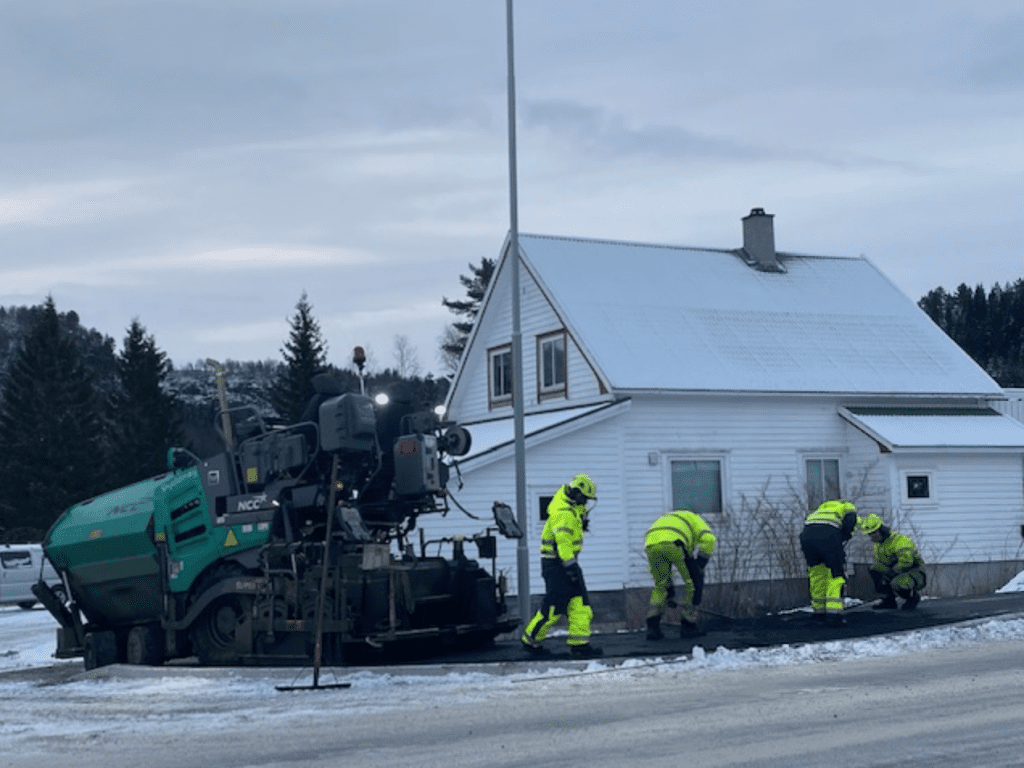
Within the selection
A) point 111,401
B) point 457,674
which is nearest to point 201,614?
point 457,674

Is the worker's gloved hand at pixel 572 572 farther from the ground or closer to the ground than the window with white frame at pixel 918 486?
closer to the ground

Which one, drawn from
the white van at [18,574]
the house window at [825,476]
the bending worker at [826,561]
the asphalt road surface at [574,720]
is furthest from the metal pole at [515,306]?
the white van at [18,574]

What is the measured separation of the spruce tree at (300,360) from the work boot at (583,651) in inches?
1711

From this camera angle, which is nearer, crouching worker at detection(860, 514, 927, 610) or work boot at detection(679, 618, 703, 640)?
work boot at detection(679, 618, 703, 640)

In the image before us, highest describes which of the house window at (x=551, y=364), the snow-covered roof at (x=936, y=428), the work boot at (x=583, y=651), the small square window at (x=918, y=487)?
the house window at (x=551, y=364)

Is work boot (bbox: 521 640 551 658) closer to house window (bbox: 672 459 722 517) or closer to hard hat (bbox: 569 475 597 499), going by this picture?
hard hat (bbox: 569 475 597 499)

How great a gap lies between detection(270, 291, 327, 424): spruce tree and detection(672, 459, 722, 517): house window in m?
30.1

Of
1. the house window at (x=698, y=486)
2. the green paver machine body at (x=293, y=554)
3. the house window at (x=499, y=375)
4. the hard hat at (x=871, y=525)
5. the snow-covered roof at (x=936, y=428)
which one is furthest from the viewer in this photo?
the house window at (x=499, y=375)

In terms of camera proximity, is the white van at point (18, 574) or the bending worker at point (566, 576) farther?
the white van at point (18, 574)

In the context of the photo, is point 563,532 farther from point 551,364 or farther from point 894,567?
point 551,364

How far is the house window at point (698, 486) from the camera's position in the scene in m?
29.7

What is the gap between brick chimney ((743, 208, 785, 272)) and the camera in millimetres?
35625

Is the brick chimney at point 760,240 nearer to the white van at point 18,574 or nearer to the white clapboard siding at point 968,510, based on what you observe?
the white clapboard siding at point 968,510

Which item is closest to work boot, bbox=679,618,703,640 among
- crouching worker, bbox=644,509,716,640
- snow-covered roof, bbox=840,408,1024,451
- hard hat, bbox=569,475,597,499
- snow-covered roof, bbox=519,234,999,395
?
crouching worker, bbox=644,509,716,640
